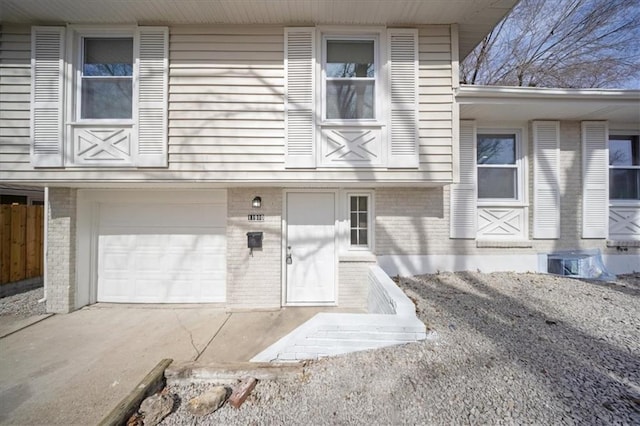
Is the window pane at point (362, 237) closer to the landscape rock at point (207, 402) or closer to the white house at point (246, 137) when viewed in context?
the white house at point (246, 137)

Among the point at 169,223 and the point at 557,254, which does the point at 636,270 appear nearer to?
the point at 557,254

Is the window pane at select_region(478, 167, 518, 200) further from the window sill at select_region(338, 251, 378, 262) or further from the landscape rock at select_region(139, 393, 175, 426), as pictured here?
the landscape rock at select_region(139, 393, 175, 426)

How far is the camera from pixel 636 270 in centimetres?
526

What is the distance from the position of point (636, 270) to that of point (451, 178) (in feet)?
15.0

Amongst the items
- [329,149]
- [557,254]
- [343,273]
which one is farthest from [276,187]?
[557,254]

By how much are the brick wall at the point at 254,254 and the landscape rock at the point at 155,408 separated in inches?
90.3

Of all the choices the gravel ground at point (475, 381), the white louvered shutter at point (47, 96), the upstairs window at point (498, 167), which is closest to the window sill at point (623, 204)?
the upstairs window at point (498, 167)

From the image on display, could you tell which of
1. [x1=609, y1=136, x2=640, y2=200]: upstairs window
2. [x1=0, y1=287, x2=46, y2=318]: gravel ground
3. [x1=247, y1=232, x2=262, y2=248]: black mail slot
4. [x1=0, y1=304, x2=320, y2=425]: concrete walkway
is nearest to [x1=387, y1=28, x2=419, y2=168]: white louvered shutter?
[x1=247, y1=232, x2=262, y2=248]: black mail slot

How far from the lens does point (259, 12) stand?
4.06m

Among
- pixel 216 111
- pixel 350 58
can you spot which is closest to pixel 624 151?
pixel 350 58

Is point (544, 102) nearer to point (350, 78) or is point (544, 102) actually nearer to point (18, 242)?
point (350, 78)

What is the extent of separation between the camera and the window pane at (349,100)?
171 inches

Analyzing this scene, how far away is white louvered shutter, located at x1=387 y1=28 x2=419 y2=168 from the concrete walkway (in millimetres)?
3183

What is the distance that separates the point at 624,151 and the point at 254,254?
8038 mm
